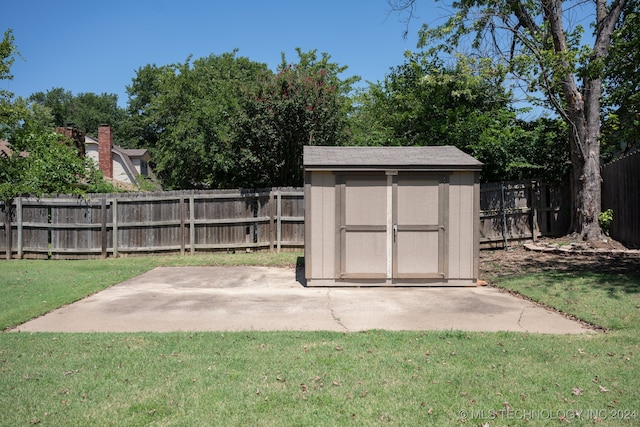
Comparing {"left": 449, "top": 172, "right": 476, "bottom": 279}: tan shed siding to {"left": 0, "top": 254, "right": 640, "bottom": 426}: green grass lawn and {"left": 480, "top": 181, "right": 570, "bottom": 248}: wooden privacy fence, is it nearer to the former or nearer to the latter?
{"left": 0, "top": 254, "right": 640, "bottom": 426}: green grass lawn

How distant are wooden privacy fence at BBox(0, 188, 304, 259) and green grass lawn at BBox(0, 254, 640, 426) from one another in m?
7.42

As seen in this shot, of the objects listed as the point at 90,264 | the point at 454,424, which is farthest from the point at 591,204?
the point at 90,264

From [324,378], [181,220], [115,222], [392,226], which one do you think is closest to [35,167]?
[115,222]

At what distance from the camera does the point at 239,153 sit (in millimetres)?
15219

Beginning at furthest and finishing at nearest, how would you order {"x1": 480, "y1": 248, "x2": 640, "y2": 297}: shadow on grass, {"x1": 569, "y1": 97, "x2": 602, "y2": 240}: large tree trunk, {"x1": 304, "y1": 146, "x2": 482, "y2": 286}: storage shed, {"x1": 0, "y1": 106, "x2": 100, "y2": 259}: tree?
1. {"x1": 0, "y1": 106, "x2": 100, "y2": 259}: tree
2. {"x1": 569, "y1": 97, "x2": 602, "y2": 240}: large tree trunk
3. {"x1": 304, "y1": 146, "x2": 482, "y2": 286}: storage shed
4. {"x1": 480, "y1": 248, "x2": 640, "y2": 297}: shadow on grass

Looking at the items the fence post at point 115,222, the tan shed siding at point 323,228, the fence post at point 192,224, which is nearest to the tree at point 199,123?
the fence post at point 192,224

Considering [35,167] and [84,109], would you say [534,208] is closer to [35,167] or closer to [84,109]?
[35,167]

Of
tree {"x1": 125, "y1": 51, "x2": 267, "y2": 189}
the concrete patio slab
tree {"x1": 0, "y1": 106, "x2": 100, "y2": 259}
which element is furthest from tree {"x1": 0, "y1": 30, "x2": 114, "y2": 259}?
the concrete patio slab

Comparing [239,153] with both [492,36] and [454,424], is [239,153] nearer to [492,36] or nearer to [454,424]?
[492,36]

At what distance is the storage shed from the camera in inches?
355

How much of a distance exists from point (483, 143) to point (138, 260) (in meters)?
9.80

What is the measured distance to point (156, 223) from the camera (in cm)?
1364

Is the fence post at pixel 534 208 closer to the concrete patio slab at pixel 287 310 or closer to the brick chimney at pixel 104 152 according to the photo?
the concrete patio slab at pixel 287 310

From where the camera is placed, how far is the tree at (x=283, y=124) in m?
14.4
